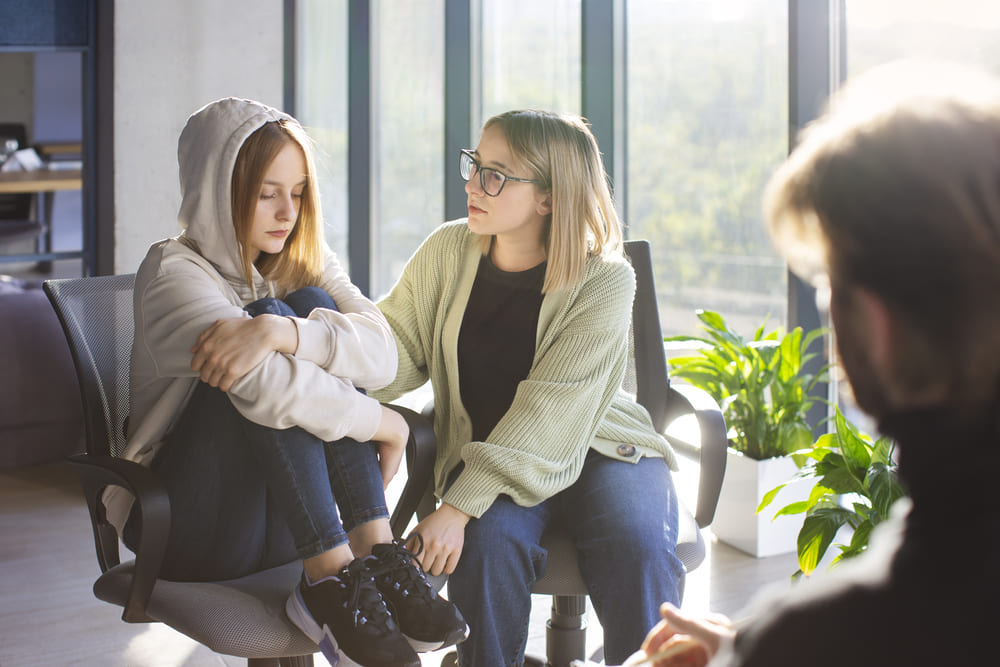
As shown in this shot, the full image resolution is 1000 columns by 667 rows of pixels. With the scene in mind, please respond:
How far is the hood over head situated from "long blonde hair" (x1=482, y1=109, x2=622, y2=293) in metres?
0.49

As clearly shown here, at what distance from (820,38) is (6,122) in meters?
4.84

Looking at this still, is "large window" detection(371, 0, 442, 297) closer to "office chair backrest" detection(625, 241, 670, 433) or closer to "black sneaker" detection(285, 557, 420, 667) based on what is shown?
"office chair backrest" detection(625, 241, 670, 433)

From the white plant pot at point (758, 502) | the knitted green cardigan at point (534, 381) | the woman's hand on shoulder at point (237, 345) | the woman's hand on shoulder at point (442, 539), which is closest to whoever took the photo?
the woman's hand on shoulder at point (237, 345)

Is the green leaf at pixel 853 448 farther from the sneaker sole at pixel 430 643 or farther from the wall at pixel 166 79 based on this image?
the wall at pixel 166 79

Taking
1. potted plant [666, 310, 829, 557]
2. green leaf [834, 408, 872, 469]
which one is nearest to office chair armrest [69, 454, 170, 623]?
green leaf [834, 408, 872, 469]

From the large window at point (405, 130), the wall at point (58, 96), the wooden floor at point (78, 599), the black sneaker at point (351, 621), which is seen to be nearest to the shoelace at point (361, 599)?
the black sneaker at point (351, 621)

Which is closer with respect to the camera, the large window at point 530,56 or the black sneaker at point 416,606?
the black sneaker at point 416,606

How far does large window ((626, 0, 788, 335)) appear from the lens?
303 centimetres

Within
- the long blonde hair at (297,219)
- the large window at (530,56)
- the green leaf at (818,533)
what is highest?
the large window at (530,56)

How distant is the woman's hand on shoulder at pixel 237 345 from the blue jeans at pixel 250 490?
0.07m

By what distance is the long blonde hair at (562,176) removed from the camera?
71.9 inches

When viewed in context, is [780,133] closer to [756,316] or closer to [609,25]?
[756,316]

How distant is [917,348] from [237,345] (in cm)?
114

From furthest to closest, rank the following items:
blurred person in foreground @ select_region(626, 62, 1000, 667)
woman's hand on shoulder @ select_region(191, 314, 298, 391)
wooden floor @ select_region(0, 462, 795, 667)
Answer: wooden floor @ select_region(0, 462, 795, 667), woman's hand on shoulder @ select_region(191, 314, 298, 391), blurred person in foreground @ select_region(626, 62, 1000, 667)
